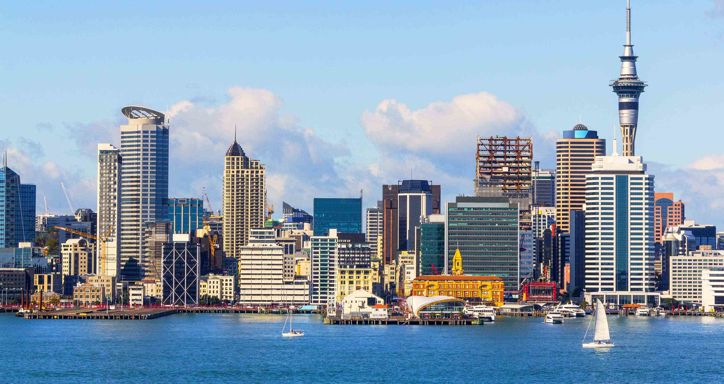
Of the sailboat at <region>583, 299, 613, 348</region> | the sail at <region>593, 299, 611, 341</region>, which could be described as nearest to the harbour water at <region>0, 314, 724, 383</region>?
the sailboat at <region>583, 299, 613, 348</region>

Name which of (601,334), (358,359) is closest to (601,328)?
(601,334)

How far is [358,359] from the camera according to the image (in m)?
159

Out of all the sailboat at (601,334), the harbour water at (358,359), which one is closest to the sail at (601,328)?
the sailboat at (601,334)

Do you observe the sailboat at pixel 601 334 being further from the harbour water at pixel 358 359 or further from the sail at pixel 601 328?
the harbour water at pixel 358 359

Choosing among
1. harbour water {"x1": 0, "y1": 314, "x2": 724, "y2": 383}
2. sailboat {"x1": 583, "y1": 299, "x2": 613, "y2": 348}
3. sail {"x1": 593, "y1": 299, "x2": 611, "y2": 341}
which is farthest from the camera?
sailboat {"x1": 583, "y1": 299, "x2": 613, "y2": 348}

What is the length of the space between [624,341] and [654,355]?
2189 cm

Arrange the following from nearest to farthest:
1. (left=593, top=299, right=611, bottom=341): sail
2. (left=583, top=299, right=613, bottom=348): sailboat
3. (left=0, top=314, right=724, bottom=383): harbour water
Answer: (left=0, top=314, right=724, bottom=383): harbour water → (left=593, top=299, right=611, bottom=341): sail → (left=583, top=299, right=613, bottom=348): sailboat

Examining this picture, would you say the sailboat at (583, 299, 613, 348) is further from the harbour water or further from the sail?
the harbour water

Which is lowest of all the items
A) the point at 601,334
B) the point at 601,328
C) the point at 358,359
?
the point at 358,359

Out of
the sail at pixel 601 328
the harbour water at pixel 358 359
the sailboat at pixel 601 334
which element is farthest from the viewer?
the sailboat at pixel 601 334

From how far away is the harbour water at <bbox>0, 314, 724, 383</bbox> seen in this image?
142625mm

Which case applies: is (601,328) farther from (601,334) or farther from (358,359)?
(358,359)

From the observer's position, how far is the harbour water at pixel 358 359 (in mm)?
142625

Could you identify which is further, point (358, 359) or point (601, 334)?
point (601, 334)
